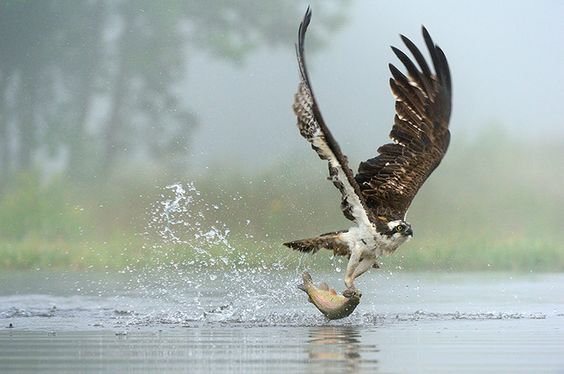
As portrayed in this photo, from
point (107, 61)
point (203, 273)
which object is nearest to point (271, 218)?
point (203, 273)

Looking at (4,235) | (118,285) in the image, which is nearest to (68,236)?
(4,235)

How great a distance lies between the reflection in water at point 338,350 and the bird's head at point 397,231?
1.22m

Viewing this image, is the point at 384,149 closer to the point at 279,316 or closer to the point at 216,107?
the point at 279,316

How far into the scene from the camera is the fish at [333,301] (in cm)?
1568

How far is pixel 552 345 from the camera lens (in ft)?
44.0

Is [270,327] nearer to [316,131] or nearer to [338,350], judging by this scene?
[316,131]

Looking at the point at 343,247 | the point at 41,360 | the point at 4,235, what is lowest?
the point at 41,360

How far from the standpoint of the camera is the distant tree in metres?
33.1

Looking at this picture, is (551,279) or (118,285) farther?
(551,279)

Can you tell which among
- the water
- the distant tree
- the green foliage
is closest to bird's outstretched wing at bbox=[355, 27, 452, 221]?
the water

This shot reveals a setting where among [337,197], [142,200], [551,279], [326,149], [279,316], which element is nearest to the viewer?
[326,149]

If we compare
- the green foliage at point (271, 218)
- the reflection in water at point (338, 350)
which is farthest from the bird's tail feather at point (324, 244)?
the green foliage at point (271, 218)

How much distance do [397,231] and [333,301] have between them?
0.95 m

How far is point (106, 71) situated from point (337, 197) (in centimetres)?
965
